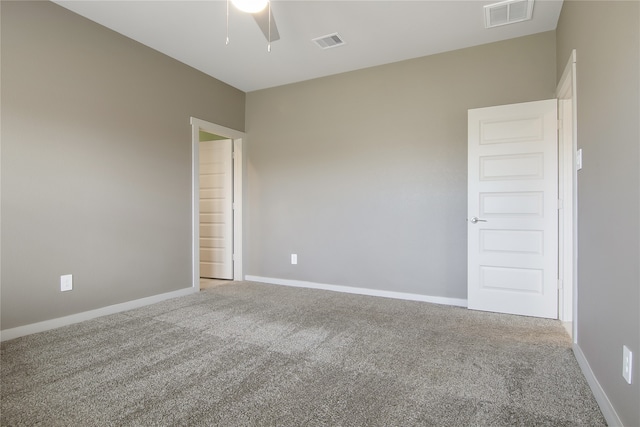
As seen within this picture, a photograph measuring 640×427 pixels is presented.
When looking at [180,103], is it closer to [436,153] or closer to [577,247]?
[436,153]

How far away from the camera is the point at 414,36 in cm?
327

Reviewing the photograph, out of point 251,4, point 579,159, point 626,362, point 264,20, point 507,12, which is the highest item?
point 507,12

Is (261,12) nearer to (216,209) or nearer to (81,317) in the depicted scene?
(81,317)

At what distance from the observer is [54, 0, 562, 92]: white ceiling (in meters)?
2.79

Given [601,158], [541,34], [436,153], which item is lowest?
[601,158]

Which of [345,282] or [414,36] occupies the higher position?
[414,36]

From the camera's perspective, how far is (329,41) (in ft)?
11.1

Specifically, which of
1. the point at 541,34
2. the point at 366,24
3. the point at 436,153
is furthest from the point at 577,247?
the point at 366,24

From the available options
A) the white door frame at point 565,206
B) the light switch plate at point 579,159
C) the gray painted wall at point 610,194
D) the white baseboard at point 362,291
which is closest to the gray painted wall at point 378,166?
the white baseboard at point 362,291

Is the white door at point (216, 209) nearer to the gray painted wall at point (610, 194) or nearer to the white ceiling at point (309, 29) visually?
the white ceiling at point (309, 29)

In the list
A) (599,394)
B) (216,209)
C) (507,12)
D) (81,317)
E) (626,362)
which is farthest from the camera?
(216,209)

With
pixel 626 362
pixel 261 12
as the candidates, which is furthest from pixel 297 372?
pixel 261 12

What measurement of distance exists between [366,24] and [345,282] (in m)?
2.84

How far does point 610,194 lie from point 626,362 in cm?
74
